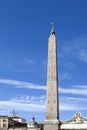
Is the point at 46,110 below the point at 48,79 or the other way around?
below

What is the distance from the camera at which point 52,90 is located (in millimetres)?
32844

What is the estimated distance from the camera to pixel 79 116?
Answer: 6494 centimetres

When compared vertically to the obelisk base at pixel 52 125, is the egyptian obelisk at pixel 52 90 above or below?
above

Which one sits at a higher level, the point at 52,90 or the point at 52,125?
the point at 52,90

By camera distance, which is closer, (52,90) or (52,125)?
(52,125)

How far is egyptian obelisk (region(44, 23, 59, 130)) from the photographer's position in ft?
106

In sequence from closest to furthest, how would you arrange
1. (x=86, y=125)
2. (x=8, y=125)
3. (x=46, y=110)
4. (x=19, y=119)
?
(x=46, y=110) < (x=86, y=125) < (x=8, y=125) < (x=19, y=119)

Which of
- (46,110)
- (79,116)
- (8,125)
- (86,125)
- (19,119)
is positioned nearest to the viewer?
(46,110)

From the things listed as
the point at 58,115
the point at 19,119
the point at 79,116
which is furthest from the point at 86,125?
the point at 19,119

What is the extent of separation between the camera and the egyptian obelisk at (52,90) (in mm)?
32406

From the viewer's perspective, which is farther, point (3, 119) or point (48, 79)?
point (3, 119)

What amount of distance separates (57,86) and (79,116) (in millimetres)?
33050

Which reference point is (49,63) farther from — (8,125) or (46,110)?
(8,125)

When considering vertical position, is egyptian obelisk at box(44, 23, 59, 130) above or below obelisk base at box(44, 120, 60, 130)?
above
